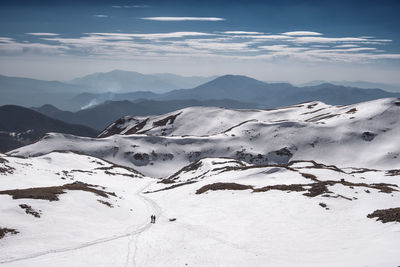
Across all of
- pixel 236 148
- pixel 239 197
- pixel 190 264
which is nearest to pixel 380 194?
pixel 239 197

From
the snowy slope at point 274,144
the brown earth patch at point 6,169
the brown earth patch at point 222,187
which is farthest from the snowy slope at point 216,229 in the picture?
the snowy slope at point 274,144

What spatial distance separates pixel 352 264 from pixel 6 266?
75.3 ft

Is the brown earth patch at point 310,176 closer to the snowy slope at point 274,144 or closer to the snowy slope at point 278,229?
the snowy slope at point 278,229

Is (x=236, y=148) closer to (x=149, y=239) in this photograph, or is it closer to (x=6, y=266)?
(x=149, y=239)

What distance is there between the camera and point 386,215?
94.4ft

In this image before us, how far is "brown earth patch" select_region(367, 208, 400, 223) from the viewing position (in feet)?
89.0

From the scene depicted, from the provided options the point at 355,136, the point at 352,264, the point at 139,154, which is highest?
the point at 352,264

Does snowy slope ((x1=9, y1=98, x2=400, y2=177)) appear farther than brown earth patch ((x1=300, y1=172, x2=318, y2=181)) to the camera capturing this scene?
Yes

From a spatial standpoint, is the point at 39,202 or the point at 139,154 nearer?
the point at 39,202

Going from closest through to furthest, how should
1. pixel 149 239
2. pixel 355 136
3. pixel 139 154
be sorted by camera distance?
pixel 149 239
pixel 355 136
pixel 139 154

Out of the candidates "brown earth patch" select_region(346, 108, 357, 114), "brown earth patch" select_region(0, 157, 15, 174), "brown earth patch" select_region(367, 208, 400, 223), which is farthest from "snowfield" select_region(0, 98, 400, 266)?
"brown earth patch" select_region(346, 108, 357, 114)

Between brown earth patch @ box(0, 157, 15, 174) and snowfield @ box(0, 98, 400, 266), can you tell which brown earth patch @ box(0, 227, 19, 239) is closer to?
snowfield @ box(0, 98, 400, 266)

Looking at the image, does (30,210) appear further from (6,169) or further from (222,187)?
(6,169)

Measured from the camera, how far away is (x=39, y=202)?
33812 mm
